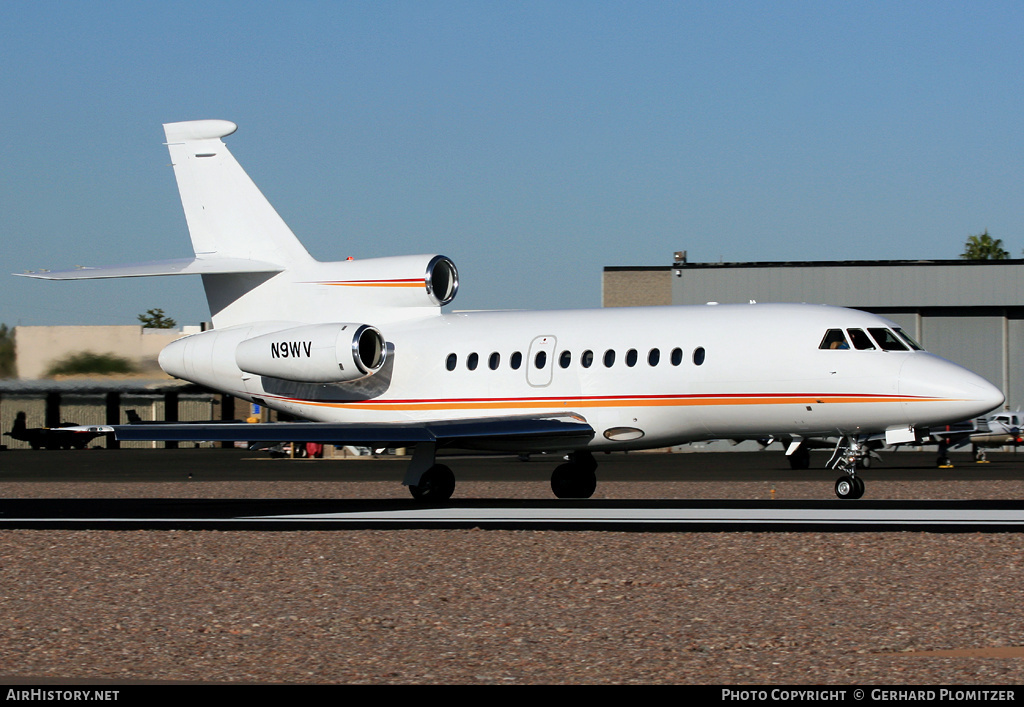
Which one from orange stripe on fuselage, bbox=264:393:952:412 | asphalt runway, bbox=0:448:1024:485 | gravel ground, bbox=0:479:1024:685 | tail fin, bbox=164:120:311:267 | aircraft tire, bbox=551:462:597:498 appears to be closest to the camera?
gravel ground, bbox=0:479:1024:685

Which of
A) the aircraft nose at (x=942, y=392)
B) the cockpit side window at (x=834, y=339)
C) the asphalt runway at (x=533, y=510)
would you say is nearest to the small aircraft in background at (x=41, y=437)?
the asphalt runway at (x=533, y=510)

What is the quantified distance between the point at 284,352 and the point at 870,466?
22825 mm

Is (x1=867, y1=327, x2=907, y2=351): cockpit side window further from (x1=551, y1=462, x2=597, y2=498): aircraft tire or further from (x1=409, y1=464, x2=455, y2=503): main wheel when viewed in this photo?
(x1=409, y1=464, x2=455, y2=503): main wheel

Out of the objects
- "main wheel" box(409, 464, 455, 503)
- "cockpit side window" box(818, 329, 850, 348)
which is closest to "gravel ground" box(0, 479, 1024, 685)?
"main wheel" box(409, 464, 455, 503)

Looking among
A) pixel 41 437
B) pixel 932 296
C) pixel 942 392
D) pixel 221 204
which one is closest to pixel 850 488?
pixel 942 392

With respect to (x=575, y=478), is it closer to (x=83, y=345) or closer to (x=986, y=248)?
(x=83, y=345)

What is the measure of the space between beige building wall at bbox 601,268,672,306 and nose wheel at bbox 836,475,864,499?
39432 mm

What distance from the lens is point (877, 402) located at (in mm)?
21562

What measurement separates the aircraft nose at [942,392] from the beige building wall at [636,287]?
1575 inches

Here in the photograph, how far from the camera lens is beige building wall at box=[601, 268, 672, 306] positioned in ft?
204

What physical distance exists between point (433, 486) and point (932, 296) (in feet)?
137

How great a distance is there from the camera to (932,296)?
59.3m

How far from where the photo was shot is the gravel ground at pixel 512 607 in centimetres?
870

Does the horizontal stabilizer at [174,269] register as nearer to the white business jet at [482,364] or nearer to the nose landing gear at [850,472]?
the white business jet at [482,364]
